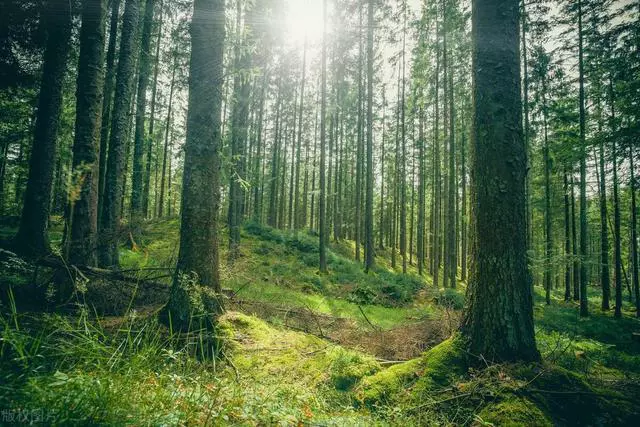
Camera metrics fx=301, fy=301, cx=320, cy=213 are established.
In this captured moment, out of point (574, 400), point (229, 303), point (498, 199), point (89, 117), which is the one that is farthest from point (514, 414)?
point (89, 117)

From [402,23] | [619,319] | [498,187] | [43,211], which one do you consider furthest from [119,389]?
[619,319]

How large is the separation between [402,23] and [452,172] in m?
8.75

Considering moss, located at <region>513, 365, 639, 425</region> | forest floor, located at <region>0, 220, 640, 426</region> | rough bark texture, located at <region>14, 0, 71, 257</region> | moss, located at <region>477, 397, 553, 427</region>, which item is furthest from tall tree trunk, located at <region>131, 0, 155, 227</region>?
moss, located at <region>513, 365, 639, 425</region>

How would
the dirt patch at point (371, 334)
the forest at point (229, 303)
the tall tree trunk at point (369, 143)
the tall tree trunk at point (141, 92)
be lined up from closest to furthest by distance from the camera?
the forest at point (229, 303) → the dirt patch at point (371, 334) → the tall tree trunk at point (141, 92) → the tall tree trunk at point (369, 143)

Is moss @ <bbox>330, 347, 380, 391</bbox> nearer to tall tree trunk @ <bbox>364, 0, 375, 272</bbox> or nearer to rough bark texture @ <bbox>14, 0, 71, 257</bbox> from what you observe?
rough bark texture @ <bbox>14, 0, 71, 257</bbox>

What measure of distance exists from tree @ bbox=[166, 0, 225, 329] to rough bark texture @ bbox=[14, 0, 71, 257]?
4.46 meters

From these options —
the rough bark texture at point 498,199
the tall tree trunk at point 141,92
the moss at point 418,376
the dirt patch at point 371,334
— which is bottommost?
the dirt patch at point 371,334

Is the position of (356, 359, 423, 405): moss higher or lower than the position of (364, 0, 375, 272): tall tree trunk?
lower

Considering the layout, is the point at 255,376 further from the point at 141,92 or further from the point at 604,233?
the point at 604,233

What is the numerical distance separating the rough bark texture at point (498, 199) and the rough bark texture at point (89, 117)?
20.8 ft

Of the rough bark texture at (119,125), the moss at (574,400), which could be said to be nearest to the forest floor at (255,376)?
the moss at (574,400)

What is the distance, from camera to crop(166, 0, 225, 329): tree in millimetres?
4711

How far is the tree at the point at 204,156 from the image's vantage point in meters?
4.71

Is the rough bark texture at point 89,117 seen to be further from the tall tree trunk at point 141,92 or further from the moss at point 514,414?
the tall tree trunk at point 141,92
